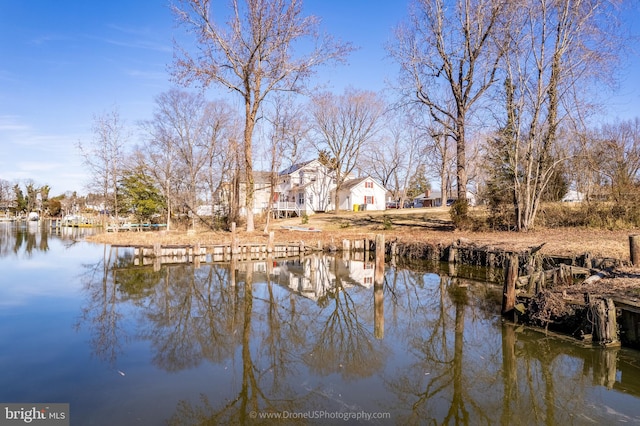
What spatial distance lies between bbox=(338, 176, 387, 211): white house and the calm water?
138ft

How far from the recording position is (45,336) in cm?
884

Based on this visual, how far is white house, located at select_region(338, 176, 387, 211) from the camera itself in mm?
55875

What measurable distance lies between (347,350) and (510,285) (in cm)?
441

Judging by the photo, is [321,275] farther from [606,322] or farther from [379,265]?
[606,322]

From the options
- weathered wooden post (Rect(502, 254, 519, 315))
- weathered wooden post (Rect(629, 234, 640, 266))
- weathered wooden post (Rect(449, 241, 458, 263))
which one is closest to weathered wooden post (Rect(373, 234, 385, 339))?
weathered wooden post (Rect(502, 254, 519, 315))

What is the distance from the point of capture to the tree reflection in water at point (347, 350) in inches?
237

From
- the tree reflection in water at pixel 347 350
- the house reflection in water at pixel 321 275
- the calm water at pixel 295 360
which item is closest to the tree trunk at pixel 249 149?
the house reflection in water at pixel 321 275

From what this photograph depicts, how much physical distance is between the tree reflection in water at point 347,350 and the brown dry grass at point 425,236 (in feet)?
18.1

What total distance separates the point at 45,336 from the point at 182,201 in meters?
29.4

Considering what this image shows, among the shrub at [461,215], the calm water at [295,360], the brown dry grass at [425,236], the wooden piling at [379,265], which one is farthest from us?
the shrub at [461,215]

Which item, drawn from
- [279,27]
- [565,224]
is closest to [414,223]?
[565,224]

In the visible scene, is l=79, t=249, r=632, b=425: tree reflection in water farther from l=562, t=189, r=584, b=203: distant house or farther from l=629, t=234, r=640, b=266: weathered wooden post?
l=562, t=189, r=584, b=203: distant house

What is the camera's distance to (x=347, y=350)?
8.44m

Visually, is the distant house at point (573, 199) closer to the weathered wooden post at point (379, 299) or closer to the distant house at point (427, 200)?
the weathered wooden post at point (379, 299)
